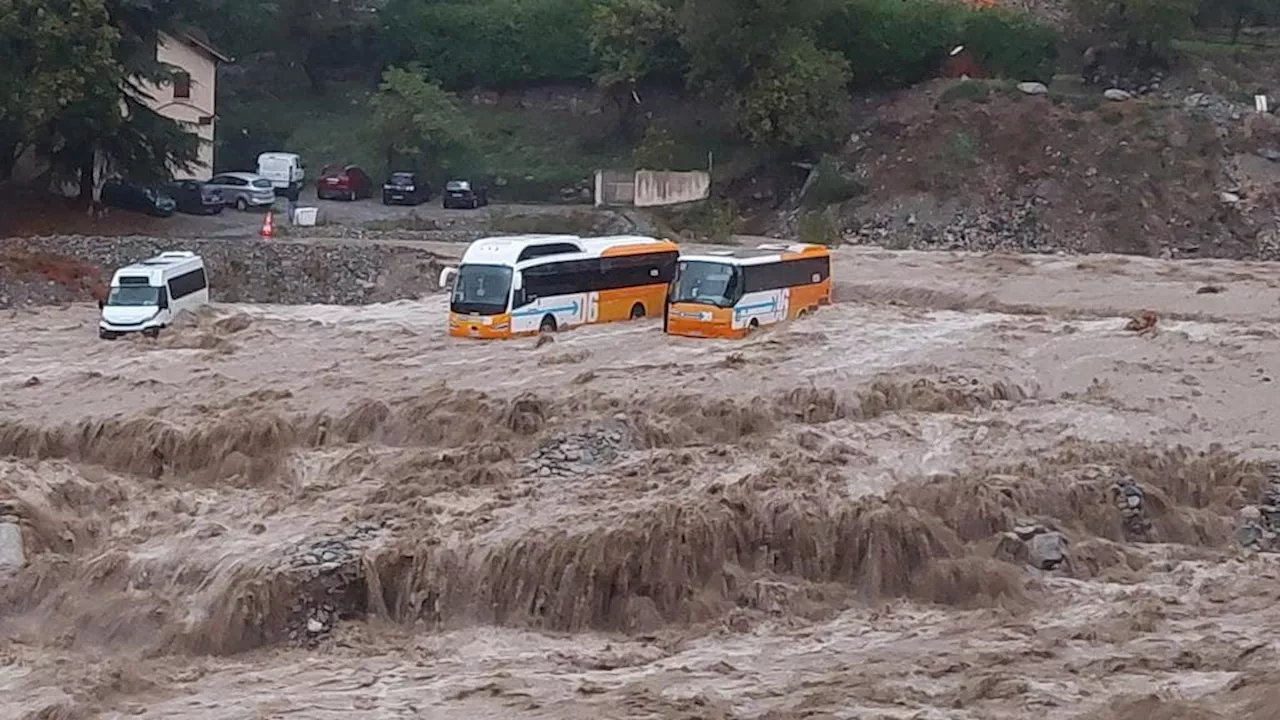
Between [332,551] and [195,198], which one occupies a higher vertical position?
→ [195,198]

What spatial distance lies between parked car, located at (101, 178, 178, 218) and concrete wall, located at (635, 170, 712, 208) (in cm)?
1631

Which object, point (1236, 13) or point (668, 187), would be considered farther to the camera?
point (1236, 13)

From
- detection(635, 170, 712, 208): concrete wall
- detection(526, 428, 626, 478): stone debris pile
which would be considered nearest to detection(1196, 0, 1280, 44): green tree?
detection(635, 170, 712, 208): concrete wall

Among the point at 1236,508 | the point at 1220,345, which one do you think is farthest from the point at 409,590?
the point at 1220,345

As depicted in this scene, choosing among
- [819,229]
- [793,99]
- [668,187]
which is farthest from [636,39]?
[819,229]

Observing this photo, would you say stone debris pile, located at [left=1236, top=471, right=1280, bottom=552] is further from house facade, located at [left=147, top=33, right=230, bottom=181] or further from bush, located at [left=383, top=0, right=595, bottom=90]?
bush, located at [left=383, top=0, right=595, bottom=90]

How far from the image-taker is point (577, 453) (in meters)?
26.0

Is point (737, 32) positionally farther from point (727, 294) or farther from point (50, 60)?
point (727, 294)

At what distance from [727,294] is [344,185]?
29223 millimetres

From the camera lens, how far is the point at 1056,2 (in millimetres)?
67688

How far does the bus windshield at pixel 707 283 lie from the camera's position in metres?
34.2

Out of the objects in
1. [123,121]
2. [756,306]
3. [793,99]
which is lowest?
[756,306]

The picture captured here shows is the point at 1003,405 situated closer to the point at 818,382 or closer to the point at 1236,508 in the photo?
the point at 818,382

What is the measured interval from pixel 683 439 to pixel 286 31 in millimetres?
48089
